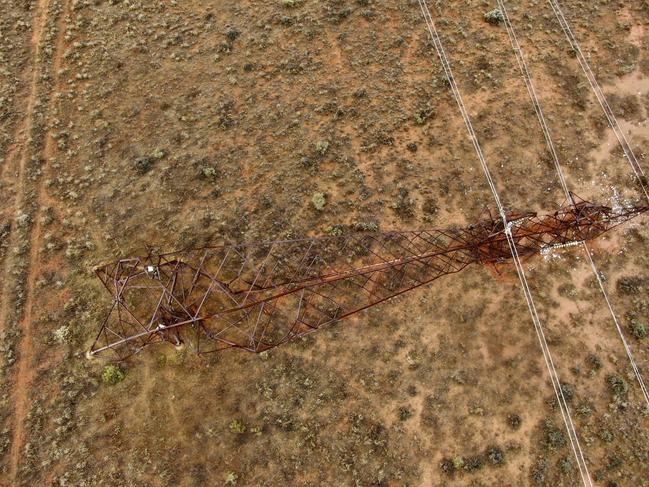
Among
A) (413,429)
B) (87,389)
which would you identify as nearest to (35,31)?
(87,389)

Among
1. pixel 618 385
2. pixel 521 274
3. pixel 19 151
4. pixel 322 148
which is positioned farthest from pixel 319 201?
pixel 19 151

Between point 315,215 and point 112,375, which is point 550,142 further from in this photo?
point 112,375

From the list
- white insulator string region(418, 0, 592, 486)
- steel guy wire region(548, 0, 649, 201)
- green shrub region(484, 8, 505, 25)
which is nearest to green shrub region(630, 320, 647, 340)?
white insulator string region(418, 0, 592, 486)

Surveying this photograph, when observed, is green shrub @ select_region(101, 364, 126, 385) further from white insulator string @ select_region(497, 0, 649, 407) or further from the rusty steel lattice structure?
white insulator string @ select_region(497, 0, 649, 407)

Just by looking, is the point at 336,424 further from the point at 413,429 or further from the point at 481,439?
the point at 481,439

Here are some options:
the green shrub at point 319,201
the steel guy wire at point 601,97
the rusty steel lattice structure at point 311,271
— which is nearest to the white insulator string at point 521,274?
the rusty steel lattice structure at point 311,271
